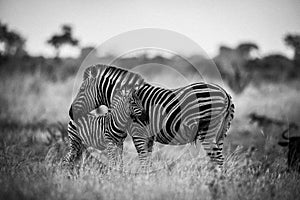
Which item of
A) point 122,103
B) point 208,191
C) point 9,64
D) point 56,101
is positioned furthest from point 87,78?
point 9,64

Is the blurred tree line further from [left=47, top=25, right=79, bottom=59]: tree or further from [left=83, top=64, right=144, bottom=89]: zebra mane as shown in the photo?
[left=83, top=64, right=144, bottom=89]: zebra mane

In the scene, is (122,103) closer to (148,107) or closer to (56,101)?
(148,107)

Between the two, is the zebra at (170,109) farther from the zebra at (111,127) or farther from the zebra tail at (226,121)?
the zebra at (111,127)

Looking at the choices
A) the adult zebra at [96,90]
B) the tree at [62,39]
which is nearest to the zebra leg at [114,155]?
the adult zebra at [96,90]

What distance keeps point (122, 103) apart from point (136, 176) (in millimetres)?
1122

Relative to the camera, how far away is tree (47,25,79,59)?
73.4 feet

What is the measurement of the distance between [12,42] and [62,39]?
321 cm

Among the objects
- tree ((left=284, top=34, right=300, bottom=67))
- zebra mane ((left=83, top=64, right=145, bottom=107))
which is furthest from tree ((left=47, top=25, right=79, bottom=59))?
zebra mane ((left=83, top=64, right=145, bottom=107))

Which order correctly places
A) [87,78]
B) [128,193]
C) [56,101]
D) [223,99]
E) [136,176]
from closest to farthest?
1. [128,193]
2. [136,176]
3. [223,99]
4. [87,78]
5. [56,101]

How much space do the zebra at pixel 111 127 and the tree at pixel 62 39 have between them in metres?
17.4

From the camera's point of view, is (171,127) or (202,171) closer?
(202,171)

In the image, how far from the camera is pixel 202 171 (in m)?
5.05

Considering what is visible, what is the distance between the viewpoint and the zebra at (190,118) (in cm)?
525

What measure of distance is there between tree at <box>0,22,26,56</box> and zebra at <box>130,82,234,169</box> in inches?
621
